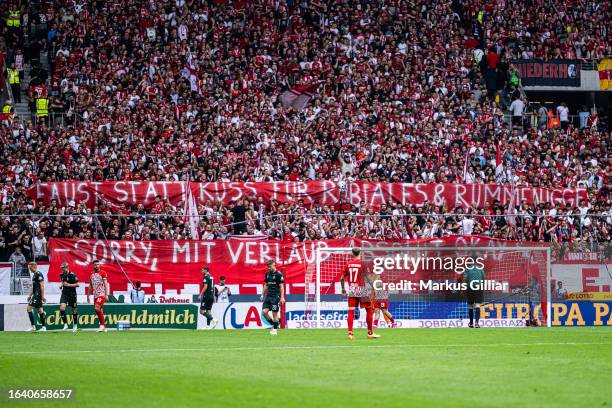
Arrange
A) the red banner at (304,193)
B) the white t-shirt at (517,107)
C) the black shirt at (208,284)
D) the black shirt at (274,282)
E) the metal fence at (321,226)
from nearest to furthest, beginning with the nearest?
1. the black shirt at (274,282)
2. the black shirt at (208,284)
3. the metal fence at (321,226)
4. the red banner at (304,193)
5. the white t-shirt at (517,107)

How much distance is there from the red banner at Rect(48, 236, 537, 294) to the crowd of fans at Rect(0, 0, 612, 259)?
842 millimetres

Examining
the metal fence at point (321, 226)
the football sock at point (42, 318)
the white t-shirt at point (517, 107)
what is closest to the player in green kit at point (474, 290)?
the metal fence at point (321, 226)

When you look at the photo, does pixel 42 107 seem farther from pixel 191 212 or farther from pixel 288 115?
pixel 288 115

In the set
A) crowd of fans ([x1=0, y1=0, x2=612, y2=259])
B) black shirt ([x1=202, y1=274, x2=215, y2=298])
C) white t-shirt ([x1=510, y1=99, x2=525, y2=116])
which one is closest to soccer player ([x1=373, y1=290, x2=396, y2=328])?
crowd of fans ([x1=0, y1=0, x2=612, y2=259])

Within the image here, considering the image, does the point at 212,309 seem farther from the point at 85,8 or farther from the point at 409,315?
the point at 85,8

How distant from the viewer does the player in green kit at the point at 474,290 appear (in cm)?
3562

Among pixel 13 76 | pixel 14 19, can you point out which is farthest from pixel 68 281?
pixel 14 19

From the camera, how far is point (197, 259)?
37781 mm

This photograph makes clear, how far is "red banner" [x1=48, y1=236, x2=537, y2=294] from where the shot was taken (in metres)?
37.3

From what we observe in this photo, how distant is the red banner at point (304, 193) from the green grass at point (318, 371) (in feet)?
41.4

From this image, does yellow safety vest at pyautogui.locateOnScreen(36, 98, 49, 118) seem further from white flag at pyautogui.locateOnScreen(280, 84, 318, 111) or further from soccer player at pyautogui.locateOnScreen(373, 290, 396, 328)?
soccer player at pyautogui.locateOnScreen(373, 290, 396, 328)

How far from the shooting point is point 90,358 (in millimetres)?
20750

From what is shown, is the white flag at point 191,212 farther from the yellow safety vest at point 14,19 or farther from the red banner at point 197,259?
the yellow safety vest at point 14,19

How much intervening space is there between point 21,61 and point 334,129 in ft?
46.6
